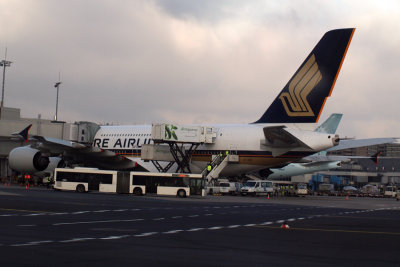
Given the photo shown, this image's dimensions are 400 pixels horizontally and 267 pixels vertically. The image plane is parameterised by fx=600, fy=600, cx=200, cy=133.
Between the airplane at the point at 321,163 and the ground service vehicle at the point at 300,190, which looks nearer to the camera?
the airplane at the point at 321,163

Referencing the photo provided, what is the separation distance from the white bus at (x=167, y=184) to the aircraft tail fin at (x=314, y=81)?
10.7 m

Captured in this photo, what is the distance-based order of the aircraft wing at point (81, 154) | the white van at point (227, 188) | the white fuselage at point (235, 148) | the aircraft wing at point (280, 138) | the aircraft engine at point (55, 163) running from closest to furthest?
the aircraft wing at point (280, 138)
the white fuselage at point (235, 148)
the aircraft wing at point (81, 154)
the aircraft engine at point (55, 163)
the white van at point (227, 188)

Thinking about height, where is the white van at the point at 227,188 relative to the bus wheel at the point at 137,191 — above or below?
above

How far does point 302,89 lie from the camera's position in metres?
54.6

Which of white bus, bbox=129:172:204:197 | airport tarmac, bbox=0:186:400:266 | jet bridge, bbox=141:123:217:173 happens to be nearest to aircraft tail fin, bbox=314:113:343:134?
jet bridge, bbox=141:123:217:173

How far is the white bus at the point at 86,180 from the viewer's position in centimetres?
5334

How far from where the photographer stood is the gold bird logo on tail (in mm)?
54000

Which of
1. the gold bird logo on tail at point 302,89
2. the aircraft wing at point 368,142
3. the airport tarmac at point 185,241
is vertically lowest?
the airport tarmac at point 185,241

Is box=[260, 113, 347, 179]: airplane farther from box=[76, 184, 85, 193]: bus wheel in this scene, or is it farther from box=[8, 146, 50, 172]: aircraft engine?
box=[76, 184, 85, 193]: bus wheel

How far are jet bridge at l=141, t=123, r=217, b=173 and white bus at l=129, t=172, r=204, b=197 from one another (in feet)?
22.8

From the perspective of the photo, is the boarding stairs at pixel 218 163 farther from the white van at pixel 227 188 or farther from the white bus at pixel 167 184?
the white van at pixel 227 188

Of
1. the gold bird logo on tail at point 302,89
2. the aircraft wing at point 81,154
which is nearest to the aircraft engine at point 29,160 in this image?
the aircraft wing at point 81,154

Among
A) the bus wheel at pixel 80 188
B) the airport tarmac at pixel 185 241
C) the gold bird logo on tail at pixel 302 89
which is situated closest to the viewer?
the airport tarmac at pixel 185 241

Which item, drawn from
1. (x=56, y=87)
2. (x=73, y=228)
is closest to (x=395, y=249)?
(x=73, y=228)
